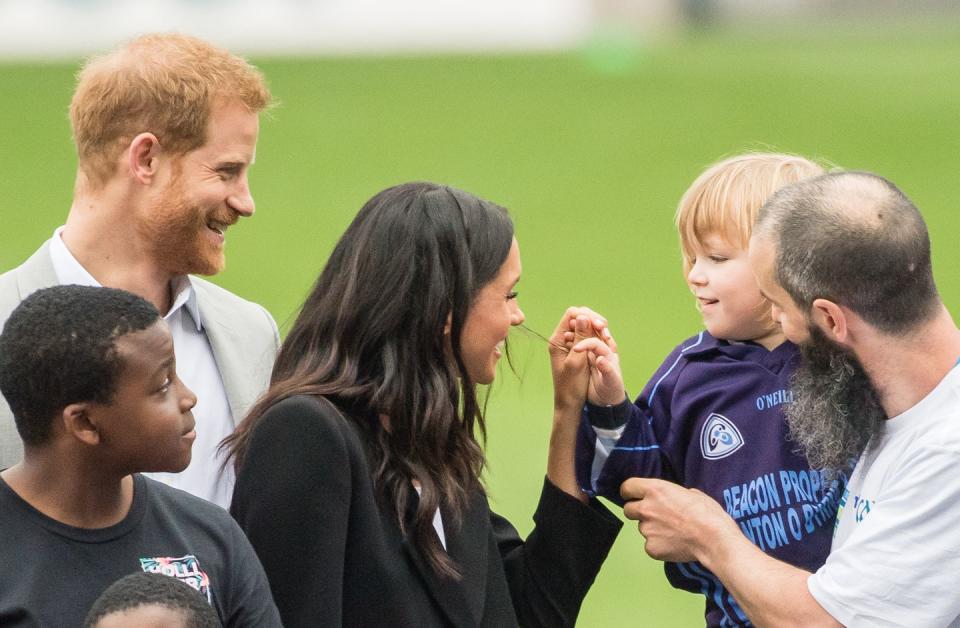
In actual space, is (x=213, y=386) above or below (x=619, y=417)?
below

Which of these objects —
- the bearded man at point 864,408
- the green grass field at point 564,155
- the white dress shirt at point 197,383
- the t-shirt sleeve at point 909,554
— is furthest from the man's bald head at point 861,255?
the green grass field at point 564,155

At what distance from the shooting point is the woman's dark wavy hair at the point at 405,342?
3102 mm

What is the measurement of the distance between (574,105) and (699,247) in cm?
2670

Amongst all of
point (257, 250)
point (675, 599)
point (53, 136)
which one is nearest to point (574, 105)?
point (53, 136)

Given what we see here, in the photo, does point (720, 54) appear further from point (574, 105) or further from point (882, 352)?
point (882, 352)

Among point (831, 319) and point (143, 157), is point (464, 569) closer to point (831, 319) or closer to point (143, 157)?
point (831, 319)

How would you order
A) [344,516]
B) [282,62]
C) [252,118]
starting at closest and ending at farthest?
[344,516]
[252,118]
[282,62]

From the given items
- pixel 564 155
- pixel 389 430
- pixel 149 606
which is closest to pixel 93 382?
pixel 149 606

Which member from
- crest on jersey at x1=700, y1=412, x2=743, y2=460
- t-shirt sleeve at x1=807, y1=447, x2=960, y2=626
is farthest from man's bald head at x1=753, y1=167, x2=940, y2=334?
crest on jersey at x1=700, y1=412, x2=743, y2=460

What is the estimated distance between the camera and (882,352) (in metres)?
3.14

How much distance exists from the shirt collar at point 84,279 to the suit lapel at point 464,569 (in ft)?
3.00

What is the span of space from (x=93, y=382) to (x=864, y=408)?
5.03 ft

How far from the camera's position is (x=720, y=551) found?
329cm

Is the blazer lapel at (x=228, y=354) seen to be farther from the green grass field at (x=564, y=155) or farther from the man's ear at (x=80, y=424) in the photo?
the green grass field at (x=564, y=155)
